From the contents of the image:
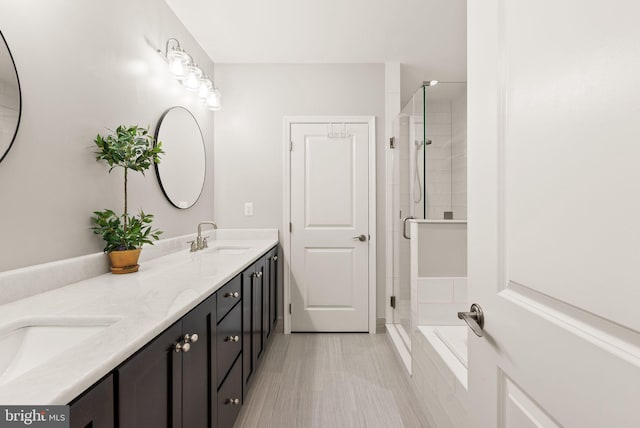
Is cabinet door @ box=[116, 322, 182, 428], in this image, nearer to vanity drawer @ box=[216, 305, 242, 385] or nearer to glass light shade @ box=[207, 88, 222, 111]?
vanity drawer @ box=[216, 305, 242, 385]

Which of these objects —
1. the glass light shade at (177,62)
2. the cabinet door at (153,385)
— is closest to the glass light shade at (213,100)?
the glass light shade at (177,62)

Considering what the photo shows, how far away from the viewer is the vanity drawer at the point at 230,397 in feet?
4.49

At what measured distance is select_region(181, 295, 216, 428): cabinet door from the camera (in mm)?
1014

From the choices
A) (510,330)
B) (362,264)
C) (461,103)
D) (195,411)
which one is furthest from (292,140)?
(510,330)

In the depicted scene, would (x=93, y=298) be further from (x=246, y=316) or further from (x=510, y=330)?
(x=510, y=330)

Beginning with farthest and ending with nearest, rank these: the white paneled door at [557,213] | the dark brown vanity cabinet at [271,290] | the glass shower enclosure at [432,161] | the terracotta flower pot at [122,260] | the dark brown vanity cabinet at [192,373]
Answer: the dark brown vanity cabinet at [271,290], the glass shower enclosure at [432,161], the terracotta flower pot at [122,260], the dark brown vanity cabinet at [192,373], the white paneled door at [557,213]

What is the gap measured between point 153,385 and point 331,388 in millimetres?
1490

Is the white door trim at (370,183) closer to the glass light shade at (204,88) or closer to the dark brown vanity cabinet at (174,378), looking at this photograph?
the glass light shade at (204,88)

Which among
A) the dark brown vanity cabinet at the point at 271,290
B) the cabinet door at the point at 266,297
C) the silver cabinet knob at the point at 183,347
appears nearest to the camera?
the silver cabinet knob at the point at 183,347

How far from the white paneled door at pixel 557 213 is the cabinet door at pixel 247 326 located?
4.13ft

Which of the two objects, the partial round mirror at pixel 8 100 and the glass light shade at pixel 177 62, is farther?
the glass light shade at pixel 177 62

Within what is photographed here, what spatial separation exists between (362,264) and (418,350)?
1117 mm

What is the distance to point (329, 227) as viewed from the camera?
2.99 m

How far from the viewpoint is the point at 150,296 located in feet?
3.48
